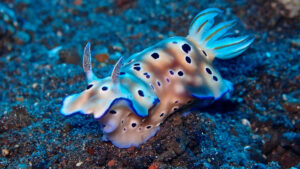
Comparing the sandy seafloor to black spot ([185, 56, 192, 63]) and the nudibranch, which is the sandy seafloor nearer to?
the nudibranch

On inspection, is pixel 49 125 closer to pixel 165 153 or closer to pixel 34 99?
pixel 34 99

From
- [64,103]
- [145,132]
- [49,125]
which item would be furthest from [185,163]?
[49,125]

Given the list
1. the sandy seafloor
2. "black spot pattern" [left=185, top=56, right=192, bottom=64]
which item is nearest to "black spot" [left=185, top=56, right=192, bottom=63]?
"black spot pattern" [left=185, top=56, right=192, bottom=64]

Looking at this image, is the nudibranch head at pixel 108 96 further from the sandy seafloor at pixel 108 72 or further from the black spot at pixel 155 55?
the sandy seafloor at pixel 108 72

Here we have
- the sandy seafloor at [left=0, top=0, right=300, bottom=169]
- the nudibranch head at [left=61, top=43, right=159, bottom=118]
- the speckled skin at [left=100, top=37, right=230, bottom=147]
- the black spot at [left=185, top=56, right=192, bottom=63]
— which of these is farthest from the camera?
the black spot at [left=185, top=56, right=192, bottom=63]

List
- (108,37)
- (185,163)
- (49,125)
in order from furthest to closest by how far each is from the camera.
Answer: (108,37)
(49,125)
(185,163)

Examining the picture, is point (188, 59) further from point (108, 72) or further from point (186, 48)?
point (108, 72)
